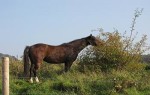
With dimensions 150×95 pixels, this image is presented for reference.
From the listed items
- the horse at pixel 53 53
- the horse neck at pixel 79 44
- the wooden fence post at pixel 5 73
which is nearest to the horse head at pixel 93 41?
the horse at pixel 53 53

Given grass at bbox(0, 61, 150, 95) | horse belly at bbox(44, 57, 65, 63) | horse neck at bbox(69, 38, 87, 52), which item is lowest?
grass at bbox(0, 61, 150, 95)

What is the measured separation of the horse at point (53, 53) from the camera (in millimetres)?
16047

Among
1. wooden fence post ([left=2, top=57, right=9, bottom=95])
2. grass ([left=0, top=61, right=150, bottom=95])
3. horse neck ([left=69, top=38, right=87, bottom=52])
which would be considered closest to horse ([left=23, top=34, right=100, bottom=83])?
horse neck ([left=69, top=38, right=87, bottom=52])

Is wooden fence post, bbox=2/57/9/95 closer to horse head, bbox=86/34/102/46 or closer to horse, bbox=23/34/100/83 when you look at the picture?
horse, bbox=23/34/100/83

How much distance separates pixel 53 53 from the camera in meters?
16.8

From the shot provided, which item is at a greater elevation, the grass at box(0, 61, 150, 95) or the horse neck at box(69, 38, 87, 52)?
the horse neck at box(69, 38, 87, 52)

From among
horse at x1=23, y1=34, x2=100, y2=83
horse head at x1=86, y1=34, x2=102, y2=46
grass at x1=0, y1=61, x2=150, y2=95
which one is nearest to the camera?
grass at x1=0, y1=61, x2=150, y2=95

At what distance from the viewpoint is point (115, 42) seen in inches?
658

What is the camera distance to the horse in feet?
52.6

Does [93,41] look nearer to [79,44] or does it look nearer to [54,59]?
[79,44]

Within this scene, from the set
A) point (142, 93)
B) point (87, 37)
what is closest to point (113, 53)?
point (87, 37)

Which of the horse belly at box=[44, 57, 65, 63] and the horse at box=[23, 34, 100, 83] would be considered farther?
the horse belly at box=[44, 57, 65, 63]

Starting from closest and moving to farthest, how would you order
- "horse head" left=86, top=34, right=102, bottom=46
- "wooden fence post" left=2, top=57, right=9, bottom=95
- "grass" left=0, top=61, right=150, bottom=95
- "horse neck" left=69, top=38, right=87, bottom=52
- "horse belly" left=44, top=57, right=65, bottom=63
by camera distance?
"wooden fence post" left=2, top=57, right=9, bottom=95 < "grass" left=0, top=61, right=150, bottom=95 < "horse belly" left=44, top=57, right=65, bottom=63 < "horse head" left=86, top=34, right=102, bottom=46 < "horse neck" left=69, top=38, right=87, bottom=52

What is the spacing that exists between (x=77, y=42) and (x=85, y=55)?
0.76 metres
